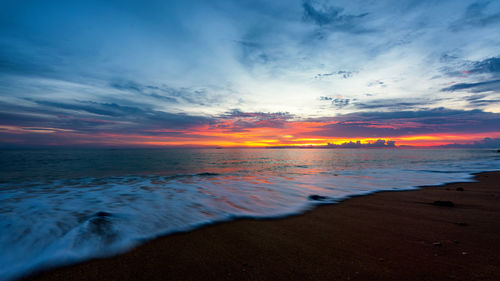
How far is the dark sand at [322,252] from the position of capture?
8.73 ft

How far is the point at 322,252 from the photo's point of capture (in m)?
3.23

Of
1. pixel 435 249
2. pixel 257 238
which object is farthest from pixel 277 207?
pixel 435 249

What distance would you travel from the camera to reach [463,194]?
304 inches

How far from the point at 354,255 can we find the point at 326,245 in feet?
1.54

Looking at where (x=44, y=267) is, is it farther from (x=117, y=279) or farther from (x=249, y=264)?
(x=249, y=264)

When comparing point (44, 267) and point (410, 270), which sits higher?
point (410, 270)

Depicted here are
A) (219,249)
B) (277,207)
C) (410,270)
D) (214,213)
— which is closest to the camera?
(410,270)

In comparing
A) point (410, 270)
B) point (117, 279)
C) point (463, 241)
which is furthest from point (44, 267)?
point (463, 241)

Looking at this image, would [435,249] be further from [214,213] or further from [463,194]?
[463,194]

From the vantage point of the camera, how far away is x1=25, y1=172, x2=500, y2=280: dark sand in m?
2.66

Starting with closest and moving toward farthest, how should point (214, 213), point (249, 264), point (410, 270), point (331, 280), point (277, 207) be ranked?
point (331, 280), point (410, 270), point (249, 264), point (214, 213), point (277, 207)

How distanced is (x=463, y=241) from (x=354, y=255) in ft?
6.96

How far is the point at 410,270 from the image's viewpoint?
2.69 metres

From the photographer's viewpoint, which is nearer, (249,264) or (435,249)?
(249,264)
